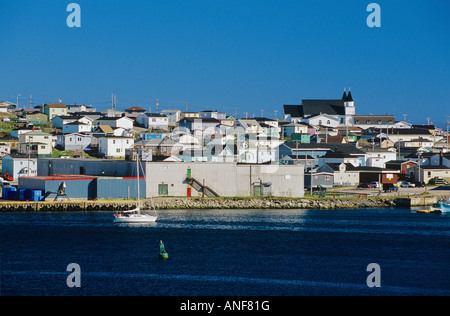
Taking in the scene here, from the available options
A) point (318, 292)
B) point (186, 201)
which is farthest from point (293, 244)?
point (186, 201)

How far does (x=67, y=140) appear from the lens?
54.2m

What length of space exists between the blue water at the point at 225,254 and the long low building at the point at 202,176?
2.44m

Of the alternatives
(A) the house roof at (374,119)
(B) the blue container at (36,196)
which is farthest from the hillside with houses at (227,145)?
(B) the blue container at (36,196)

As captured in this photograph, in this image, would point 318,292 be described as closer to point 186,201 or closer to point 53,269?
point 53,269

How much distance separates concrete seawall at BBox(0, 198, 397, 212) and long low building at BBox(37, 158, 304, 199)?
764 millimetres

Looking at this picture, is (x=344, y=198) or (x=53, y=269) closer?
(x=53, y=269)

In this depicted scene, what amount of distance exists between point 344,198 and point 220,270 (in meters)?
19.7

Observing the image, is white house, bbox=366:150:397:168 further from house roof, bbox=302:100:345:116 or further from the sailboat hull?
house roof, bbox=302:100:345:116

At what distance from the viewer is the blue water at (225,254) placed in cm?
1937

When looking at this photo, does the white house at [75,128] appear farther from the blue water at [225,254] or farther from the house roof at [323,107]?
the house roof at [323,107]

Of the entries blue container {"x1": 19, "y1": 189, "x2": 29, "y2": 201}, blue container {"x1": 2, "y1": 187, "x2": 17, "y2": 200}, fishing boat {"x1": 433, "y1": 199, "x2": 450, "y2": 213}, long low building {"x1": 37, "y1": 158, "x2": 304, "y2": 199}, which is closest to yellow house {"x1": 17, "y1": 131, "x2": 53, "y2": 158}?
long low building {"x1": 37, "y1": 158, "x2": 304, "y2": 199}

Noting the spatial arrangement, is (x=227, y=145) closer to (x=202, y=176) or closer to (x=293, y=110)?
(x=202, y=176)

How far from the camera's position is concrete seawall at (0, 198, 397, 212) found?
33.4 meters
